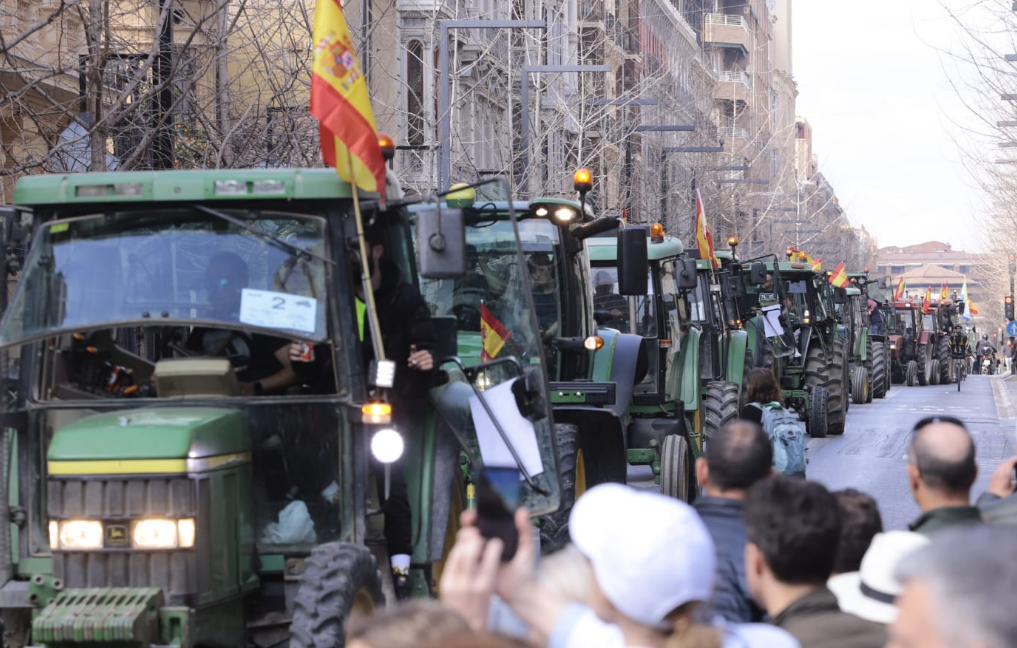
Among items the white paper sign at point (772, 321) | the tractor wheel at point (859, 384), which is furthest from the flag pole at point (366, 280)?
the tractor wheel at point (859, 384)

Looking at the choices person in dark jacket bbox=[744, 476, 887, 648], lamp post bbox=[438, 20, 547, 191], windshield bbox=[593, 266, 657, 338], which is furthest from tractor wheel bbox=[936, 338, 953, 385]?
person in dark jacket bbox=[744, 476, 887, 648]

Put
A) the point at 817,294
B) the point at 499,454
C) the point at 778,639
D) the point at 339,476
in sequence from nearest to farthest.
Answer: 1. the point at 778,639
2. the point at 339,476
3. the point at 499,454
4. the point at 817,294

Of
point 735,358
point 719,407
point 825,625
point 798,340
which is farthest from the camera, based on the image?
point 798,340

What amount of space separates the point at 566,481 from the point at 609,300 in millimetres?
4451

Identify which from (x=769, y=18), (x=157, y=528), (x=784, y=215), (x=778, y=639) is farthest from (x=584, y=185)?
(x=769, y=18)

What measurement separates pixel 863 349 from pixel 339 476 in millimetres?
31091

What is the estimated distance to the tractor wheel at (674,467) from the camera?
43.2 feet

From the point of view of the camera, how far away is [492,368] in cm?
848

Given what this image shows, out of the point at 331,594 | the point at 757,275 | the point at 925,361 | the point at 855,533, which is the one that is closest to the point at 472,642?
the point at 855,533

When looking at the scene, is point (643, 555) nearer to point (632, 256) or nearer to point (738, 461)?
point (738, 461)

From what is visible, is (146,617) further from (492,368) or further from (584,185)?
(584,185)

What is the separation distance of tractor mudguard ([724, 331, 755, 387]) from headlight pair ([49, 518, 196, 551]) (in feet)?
42.6

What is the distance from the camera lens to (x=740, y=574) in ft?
16.3

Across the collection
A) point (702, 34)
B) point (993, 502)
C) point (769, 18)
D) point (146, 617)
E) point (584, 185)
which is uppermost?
point (769, 18)
